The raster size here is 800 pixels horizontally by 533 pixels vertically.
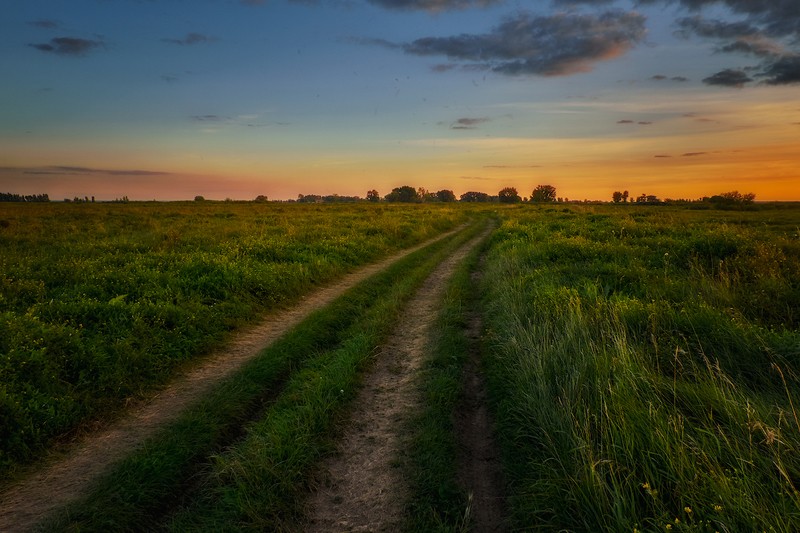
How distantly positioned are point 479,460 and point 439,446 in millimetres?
508

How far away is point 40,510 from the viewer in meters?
4.33

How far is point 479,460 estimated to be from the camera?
16.8ft

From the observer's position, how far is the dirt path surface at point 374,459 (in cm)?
424

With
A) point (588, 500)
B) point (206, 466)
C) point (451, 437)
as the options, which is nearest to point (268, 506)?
point (206, 466)

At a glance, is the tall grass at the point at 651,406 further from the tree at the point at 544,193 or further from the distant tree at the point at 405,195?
the tree at the point at 544,193

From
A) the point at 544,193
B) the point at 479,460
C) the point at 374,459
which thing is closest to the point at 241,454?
the point at 374,459

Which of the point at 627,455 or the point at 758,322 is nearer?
the point at 627,455

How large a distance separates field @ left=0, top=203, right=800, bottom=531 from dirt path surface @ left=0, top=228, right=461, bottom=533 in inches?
11.1

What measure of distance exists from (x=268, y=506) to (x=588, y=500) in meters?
3.05

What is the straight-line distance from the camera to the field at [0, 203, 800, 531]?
12.4 feet

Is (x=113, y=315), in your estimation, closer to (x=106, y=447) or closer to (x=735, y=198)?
(x=106, y=447)

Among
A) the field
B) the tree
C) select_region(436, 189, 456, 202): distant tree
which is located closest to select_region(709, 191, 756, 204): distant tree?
the field

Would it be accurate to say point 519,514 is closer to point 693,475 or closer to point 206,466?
point 693,475

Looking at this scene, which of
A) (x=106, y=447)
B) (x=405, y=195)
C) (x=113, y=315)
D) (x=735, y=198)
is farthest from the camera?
(x=405, y=195)
